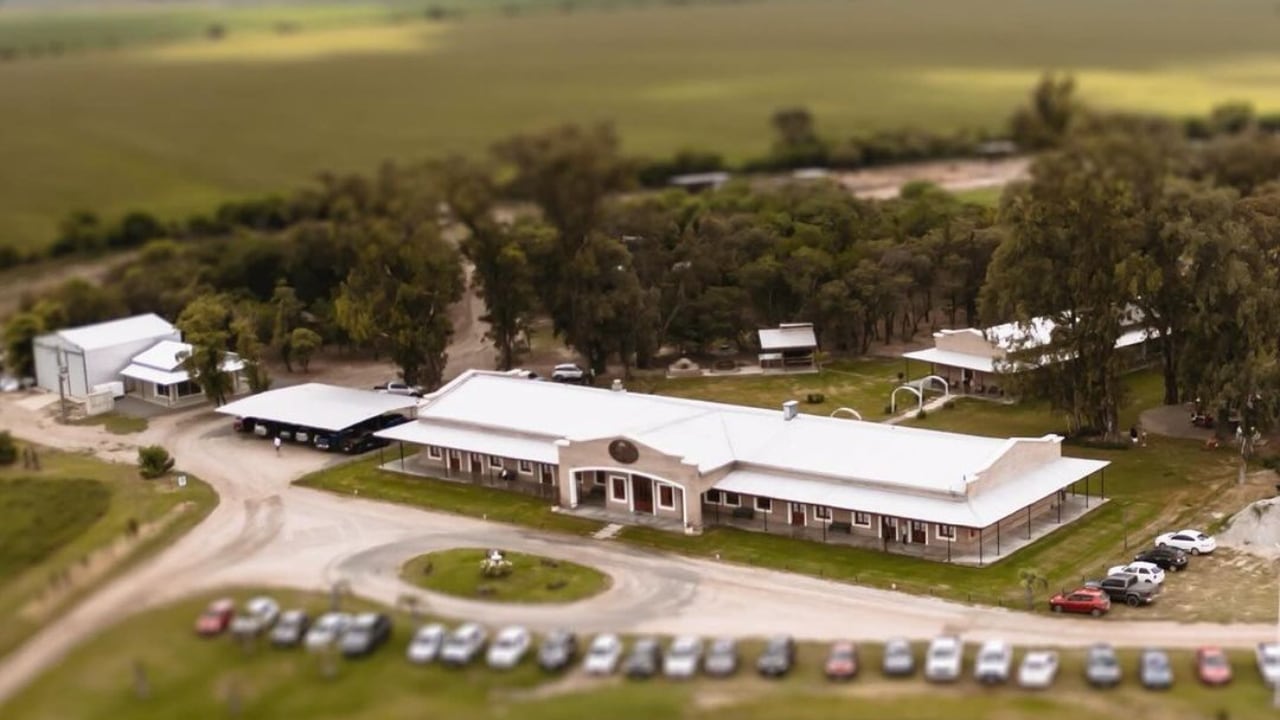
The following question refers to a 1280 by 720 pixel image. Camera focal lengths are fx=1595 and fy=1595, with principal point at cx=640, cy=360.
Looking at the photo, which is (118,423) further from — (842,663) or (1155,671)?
(1155,671)

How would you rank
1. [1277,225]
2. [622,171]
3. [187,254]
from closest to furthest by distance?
[1277,225] → [622,171] → [187,254]

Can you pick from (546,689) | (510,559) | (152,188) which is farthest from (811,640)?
(152,188)

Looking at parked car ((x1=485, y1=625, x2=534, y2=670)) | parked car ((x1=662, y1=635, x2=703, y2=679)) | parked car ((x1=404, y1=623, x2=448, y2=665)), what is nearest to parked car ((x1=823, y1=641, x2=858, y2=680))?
parked car ((x1=662, y1=635, x2=703, y2=679))

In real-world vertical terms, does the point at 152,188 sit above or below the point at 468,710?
above

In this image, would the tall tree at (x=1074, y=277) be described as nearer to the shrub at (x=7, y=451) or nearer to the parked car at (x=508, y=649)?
the parked car at (x=508, y=649)

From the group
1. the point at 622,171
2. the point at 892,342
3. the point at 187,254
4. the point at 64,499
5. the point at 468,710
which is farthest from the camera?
the point at 187,254

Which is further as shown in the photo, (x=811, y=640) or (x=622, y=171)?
(x=622, y=171)

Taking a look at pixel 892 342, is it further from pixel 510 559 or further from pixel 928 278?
pixel 510 559
